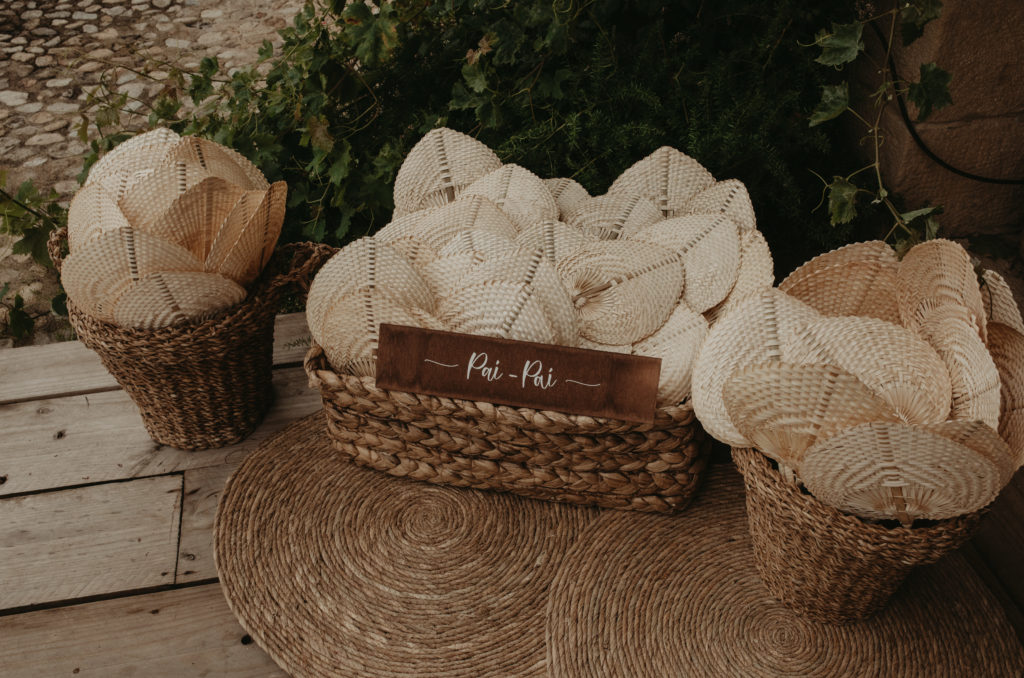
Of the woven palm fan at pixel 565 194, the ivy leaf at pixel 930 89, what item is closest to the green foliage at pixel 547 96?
the woven palm fan at pixel 565 194

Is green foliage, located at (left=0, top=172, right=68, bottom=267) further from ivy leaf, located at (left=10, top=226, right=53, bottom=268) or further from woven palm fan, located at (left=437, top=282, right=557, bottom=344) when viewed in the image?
woven palm fan, located at (left=437, top=282, right=557, bottom=344)

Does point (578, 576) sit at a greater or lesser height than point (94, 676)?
greater

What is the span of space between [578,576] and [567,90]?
1.11 m

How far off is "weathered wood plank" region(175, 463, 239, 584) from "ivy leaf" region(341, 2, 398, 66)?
887 millimetres

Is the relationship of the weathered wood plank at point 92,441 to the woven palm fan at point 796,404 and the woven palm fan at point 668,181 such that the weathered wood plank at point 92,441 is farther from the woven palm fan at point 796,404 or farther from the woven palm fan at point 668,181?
the woven palm fan at point 796,404

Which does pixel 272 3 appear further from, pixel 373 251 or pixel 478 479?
pixel 478 479

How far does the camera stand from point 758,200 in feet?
5.55

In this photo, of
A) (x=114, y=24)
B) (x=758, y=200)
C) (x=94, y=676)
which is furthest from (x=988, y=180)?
(x=114, y=24)

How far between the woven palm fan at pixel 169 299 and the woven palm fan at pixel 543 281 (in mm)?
415

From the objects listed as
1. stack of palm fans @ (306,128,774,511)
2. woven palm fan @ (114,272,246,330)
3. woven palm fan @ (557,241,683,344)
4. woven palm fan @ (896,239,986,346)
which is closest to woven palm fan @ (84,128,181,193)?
woven palm fan @ (114,272,246,330)

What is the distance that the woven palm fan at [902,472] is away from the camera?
79 centimetres

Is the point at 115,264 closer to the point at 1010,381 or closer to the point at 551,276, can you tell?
the point at 551,276

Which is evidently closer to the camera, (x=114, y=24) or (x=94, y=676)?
(x=94, y=676)

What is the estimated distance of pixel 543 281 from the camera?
1.12 meters
